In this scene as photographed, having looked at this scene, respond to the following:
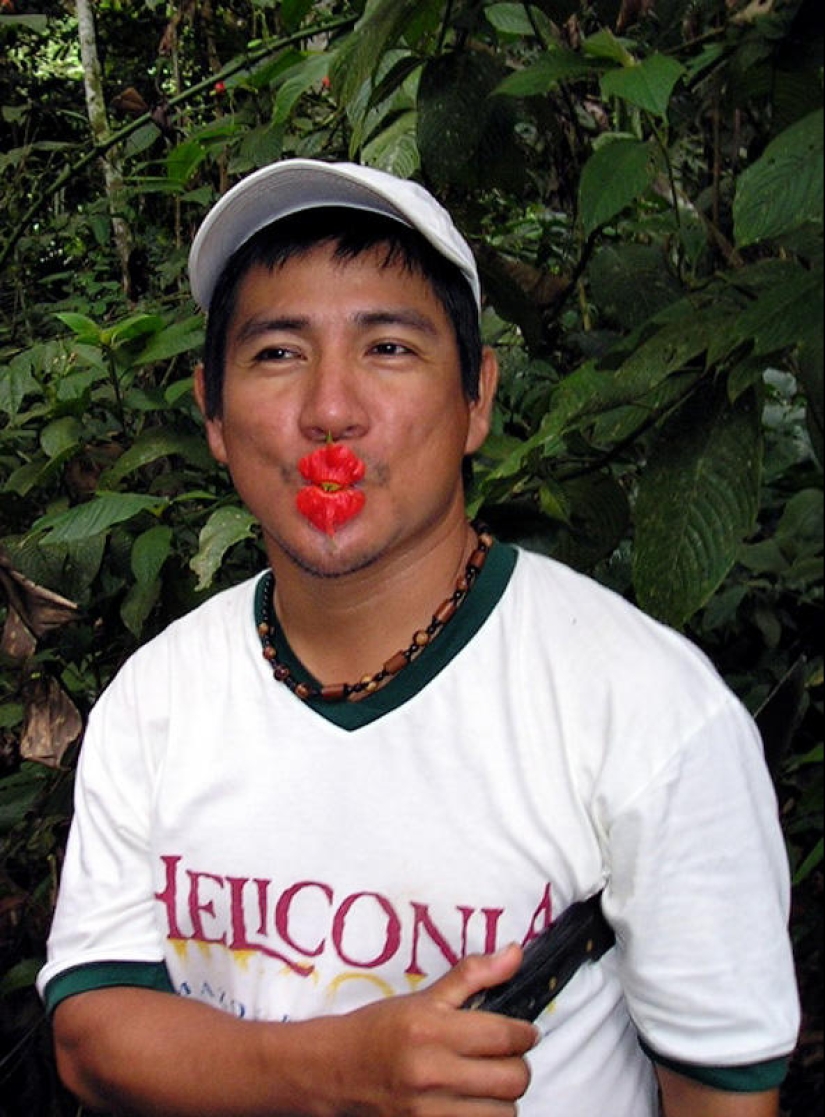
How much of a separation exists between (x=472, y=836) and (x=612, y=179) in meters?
0.30

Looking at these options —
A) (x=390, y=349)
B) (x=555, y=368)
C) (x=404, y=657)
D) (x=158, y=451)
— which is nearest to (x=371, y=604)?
(x=404, y=657)

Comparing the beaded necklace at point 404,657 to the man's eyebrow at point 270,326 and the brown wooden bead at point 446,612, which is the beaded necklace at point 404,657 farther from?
the man's eyebrow at point 270,326

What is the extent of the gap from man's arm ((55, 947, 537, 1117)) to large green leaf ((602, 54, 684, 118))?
35 centimetres

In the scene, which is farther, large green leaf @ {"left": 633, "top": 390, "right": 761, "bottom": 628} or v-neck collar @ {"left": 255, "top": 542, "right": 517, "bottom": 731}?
v-neck collar @ {"left": 255, "top": 542, "right": 517, "bottom": 731}

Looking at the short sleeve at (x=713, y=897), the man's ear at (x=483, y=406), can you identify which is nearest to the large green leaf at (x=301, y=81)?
the man's ear at (x=483, y=406)

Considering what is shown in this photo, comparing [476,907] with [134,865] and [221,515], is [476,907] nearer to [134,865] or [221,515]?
[134,865]

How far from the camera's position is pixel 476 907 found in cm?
62

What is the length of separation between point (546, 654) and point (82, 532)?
46 cm

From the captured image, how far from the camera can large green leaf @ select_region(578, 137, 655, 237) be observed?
572 mm

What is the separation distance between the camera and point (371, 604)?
2.29ft

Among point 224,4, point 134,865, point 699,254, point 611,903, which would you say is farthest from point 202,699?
point 224,4

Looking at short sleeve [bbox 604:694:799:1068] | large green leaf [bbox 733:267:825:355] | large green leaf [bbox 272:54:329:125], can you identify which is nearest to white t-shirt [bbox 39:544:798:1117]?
short sleeve [bbox 604:694:799:1068]

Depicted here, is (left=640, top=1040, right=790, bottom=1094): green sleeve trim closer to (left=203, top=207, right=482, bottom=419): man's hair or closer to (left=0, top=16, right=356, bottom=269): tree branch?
(left=203, top=207, right=482, bottom=419): man's hair

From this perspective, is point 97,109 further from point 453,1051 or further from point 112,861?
point 453,1051
